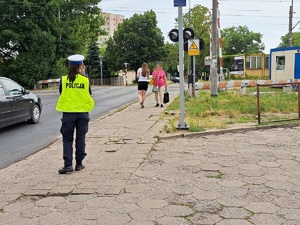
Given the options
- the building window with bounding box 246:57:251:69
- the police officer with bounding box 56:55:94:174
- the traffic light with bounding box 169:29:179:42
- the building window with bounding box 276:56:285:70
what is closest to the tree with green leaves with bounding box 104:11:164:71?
the building window with bounding box 246:57:251:69

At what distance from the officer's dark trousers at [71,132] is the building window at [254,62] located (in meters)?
34.0

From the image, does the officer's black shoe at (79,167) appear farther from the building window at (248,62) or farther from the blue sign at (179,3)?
the building window at (248,62)

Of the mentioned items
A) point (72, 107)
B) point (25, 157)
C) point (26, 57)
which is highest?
point (26, 57)

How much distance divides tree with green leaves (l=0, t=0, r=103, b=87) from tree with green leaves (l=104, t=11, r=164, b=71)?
71.8 ft

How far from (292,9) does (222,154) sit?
27.9m

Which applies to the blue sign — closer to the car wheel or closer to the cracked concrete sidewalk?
the cracked concrete sidewalk

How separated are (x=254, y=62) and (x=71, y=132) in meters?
34.3

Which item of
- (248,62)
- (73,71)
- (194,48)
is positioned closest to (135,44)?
(248,62)

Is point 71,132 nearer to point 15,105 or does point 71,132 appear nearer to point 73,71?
point 73,71

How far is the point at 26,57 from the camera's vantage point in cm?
3369

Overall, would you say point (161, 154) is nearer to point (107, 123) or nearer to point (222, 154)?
point (222, 154)

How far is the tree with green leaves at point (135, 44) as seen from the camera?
59531 mm

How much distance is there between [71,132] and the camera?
5.03 metres

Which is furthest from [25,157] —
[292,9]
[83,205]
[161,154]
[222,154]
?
[292,9]
